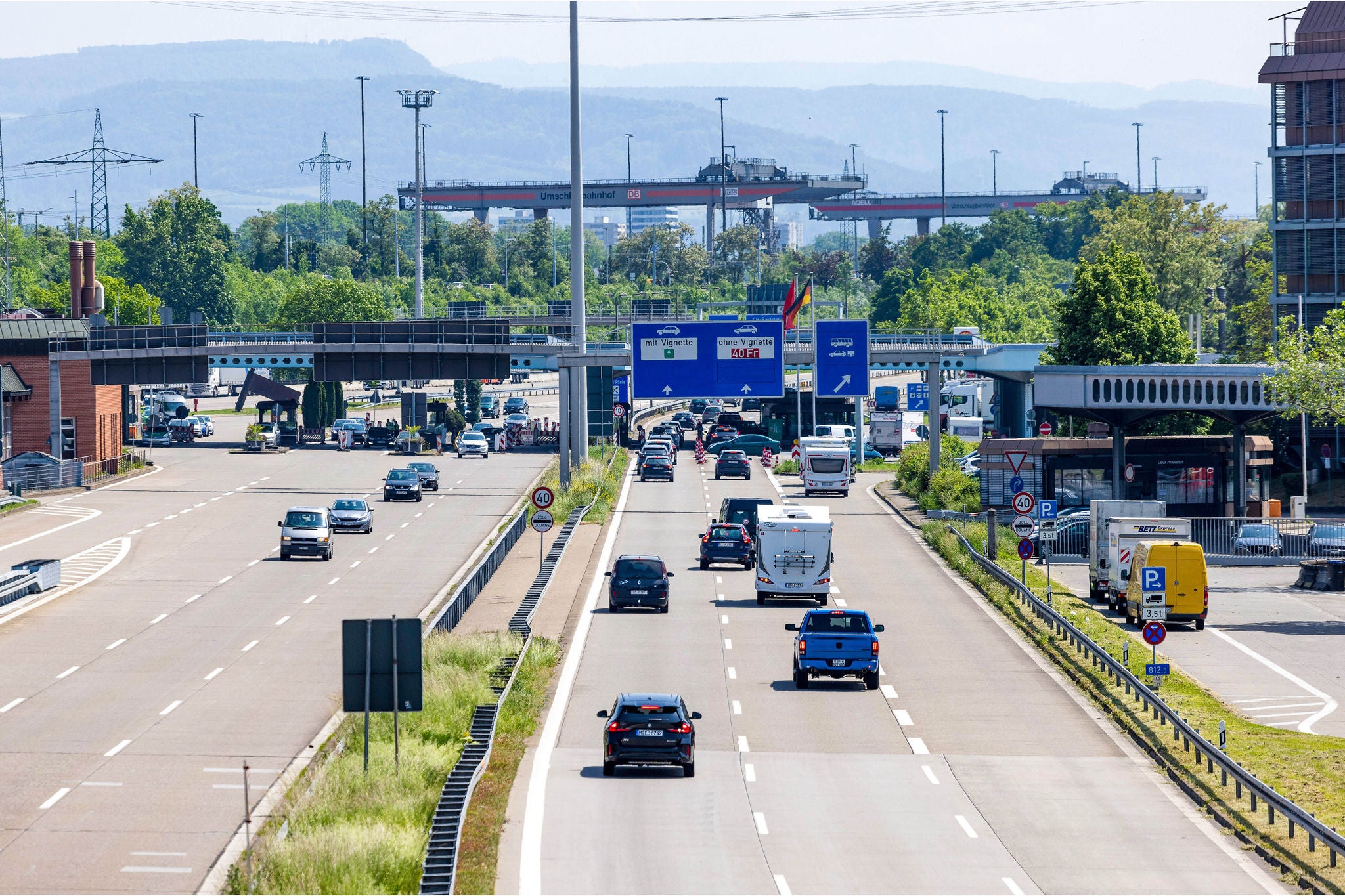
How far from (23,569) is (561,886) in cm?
3197

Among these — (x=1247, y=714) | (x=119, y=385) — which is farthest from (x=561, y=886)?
(x=119, y=385)

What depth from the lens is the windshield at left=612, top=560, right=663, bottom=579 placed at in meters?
44.4

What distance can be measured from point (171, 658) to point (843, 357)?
43661 millimetres

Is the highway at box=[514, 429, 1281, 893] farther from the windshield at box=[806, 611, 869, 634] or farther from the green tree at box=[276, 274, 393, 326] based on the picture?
the green tree at box=[276, 274, 393, 326]

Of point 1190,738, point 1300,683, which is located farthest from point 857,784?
point 1300,683

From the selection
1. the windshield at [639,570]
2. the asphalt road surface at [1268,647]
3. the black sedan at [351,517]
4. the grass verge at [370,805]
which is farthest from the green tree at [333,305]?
the grass verge at [370,805]

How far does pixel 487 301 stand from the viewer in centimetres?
18438

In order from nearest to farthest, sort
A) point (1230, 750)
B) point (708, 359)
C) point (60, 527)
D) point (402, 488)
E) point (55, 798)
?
1. point (55, 798)
2. point (1230, 750)
3. point (60, 527)
4. point (708, 359)
5. point (402, 488)

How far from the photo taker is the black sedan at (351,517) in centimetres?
6272

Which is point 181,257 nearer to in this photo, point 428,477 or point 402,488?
point 428,477

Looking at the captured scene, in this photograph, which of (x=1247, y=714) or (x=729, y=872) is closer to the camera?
(x=729, y=872)

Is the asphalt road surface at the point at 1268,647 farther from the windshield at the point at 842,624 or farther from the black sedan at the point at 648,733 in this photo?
the black sedan at the point at 648,733

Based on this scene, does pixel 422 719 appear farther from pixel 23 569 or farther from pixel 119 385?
pixel 119 385

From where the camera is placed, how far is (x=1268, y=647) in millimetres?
41969
